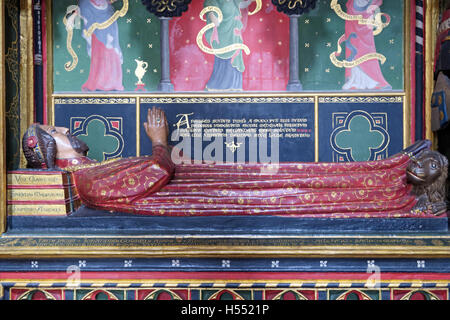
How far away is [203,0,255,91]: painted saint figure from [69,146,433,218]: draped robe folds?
147 cm

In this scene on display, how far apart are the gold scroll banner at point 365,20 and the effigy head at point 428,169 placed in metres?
1.78

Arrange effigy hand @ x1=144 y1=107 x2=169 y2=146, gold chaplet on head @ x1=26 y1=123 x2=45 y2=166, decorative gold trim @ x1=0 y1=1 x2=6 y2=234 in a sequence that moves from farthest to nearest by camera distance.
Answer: effigy hand @ x1=144 y1=107 x2=169 y2=146 < gold chaplet on head @ x1=26 y1=123 x2=45 y2=166 < decorative gold trim @ x1=0 y1=1 x2=6 y2=234

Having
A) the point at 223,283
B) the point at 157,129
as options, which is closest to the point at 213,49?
the point at 157,129

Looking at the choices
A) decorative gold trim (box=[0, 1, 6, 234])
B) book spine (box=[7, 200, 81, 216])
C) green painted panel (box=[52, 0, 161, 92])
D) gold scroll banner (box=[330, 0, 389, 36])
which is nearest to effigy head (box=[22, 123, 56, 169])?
decorative gold trim (box=[0, 1, 6, 234])

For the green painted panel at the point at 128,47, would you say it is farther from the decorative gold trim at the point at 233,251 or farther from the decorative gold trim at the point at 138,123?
the decorative gold trim at the point at 233,251

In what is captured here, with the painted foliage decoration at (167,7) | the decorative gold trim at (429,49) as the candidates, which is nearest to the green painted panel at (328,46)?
the decorative gold trim at (429,49)

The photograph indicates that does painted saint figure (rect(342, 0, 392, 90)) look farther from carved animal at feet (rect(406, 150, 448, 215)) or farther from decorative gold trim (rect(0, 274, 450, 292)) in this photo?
decorative gold trim (rect(0, 274, 450, 292))

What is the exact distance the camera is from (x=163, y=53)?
409cm

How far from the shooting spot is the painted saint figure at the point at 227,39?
A: 13.5 ft

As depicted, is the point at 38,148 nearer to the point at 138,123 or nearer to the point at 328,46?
the point at 138,123

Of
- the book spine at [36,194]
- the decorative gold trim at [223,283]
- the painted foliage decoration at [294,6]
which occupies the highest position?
the painted foliage decoration at [294,6]

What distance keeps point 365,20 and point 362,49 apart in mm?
273

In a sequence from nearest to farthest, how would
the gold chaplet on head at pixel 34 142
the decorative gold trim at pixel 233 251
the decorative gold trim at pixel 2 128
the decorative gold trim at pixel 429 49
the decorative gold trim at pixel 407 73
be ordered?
the decorative gold trim at pixel 233 251 < the decorative gold trim at pixel 2 128 < the gold chaplet on head at pixel 34 142 < the decorative gold trim at pixel 429 49 < the decorative gold trim at pixel 407 73

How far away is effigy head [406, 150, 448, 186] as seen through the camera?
2686 millimetres
